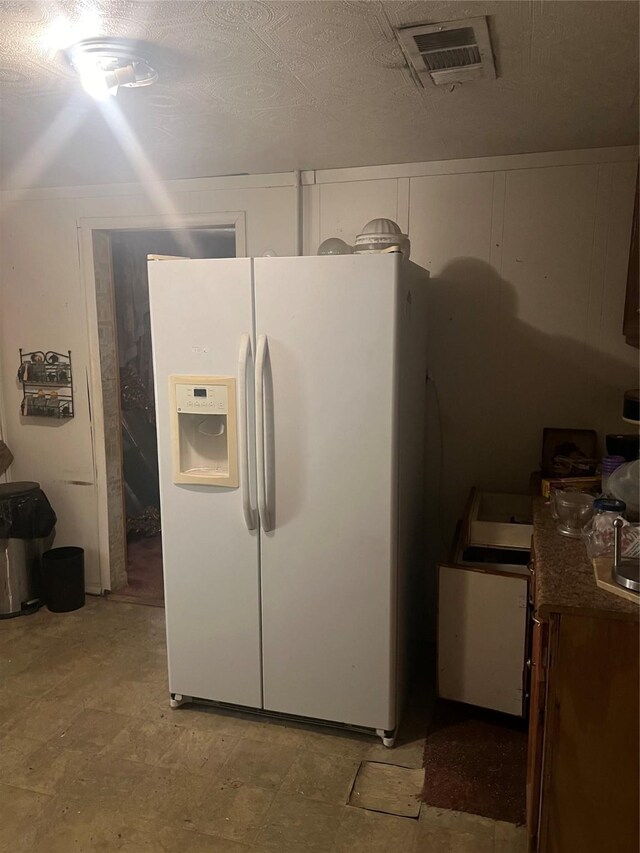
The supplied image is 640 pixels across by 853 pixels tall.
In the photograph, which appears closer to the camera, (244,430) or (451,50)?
(451,50)

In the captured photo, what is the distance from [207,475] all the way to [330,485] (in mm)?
466

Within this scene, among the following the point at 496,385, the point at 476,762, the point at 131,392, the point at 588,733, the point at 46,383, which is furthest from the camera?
the point at 131,392

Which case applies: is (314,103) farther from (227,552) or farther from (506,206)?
(227,552)

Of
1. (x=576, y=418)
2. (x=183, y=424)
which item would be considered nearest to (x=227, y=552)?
(x=183, y=424)

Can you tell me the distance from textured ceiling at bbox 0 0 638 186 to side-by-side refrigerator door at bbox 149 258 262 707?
0.54 m

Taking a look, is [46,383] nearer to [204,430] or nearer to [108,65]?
[204,430]

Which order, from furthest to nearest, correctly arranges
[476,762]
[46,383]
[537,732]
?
[46,383] < [476,762] < [537,732]

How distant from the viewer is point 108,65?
176 cm

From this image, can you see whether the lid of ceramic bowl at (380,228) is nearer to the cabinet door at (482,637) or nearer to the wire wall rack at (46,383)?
the cabinet door at (482,637)

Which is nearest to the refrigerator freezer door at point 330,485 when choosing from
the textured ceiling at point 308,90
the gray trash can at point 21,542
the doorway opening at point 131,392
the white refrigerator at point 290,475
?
the white refrigerator at point 290,475

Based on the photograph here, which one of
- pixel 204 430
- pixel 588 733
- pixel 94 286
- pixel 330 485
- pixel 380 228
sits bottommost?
pixel 588 733

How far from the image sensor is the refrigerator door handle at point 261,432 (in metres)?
2.25

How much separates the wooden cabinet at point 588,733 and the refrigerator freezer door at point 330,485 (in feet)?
2.57

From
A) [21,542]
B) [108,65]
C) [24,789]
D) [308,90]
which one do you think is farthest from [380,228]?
[21,542]
